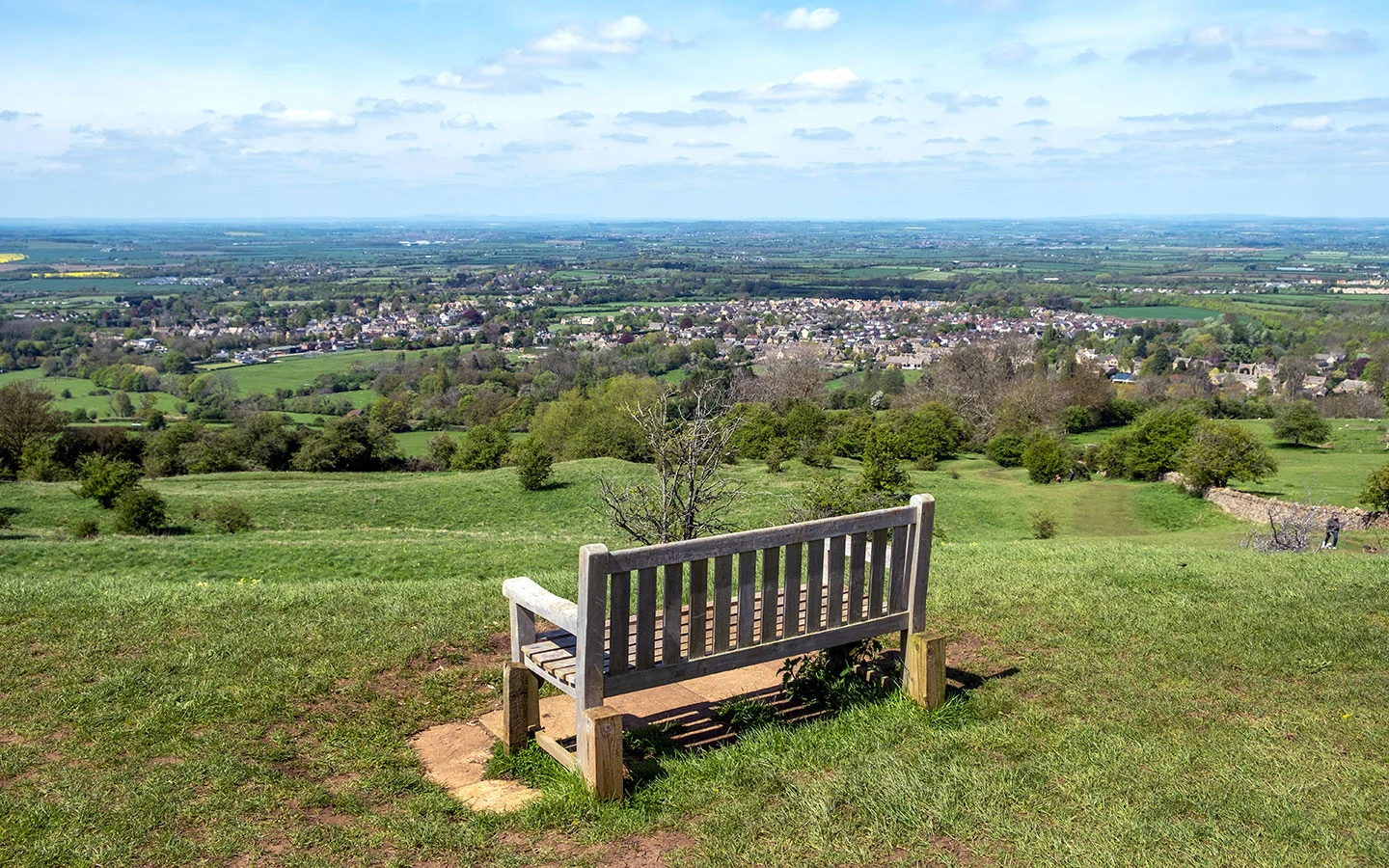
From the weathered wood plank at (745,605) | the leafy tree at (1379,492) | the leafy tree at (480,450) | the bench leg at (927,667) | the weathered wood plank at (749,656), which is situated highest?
the weathered wood plank at (745,605)

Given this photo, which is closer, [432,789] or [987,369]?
[432,789]

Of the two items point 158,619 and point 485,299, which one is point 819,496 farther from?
point 485,299

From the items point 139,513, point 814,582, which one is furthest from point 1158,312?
point 814,582

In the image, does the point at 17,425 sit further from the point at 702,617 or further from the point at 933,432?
the point at 702,617

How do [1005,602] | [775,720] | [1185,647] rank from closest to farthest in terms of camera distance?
[775,720]
[1185,647]
[1005,602]

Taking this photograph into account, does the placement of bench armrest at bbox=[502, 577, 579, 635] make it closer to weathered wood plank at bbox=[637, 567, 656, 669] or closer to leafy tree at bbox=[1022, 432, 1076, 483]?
weathered wood plank at bbox=[637, 567, 656, 669]

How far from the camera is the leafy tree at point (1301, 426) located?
48062mm

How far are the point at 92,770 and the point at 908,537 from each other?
4902mm

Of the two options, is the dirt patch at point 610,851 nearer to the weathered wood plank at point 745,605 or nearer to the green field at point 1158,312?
the weathered wood plank at point 745,605

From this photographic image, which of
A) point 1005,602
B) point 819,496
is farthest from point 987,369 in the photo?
point 1005,602

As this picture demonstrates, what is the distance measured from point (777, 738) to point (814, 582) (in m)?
0.95

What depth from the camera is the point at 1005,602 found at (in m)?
8.84

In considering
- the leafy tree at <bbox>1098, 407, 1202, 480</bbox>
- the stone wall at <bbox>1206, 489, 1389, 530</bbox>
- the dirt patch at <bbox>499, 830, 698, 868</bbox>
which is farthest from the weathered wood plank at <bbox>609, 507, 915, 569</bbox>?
the leafy tree at <bbox>1098, 407, 1202, 480</bbox>

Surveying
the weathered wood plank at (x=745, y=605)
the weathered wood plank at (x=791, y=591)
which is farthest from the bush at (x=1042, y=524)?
the weathered wood plank at (x=745, y=605)
